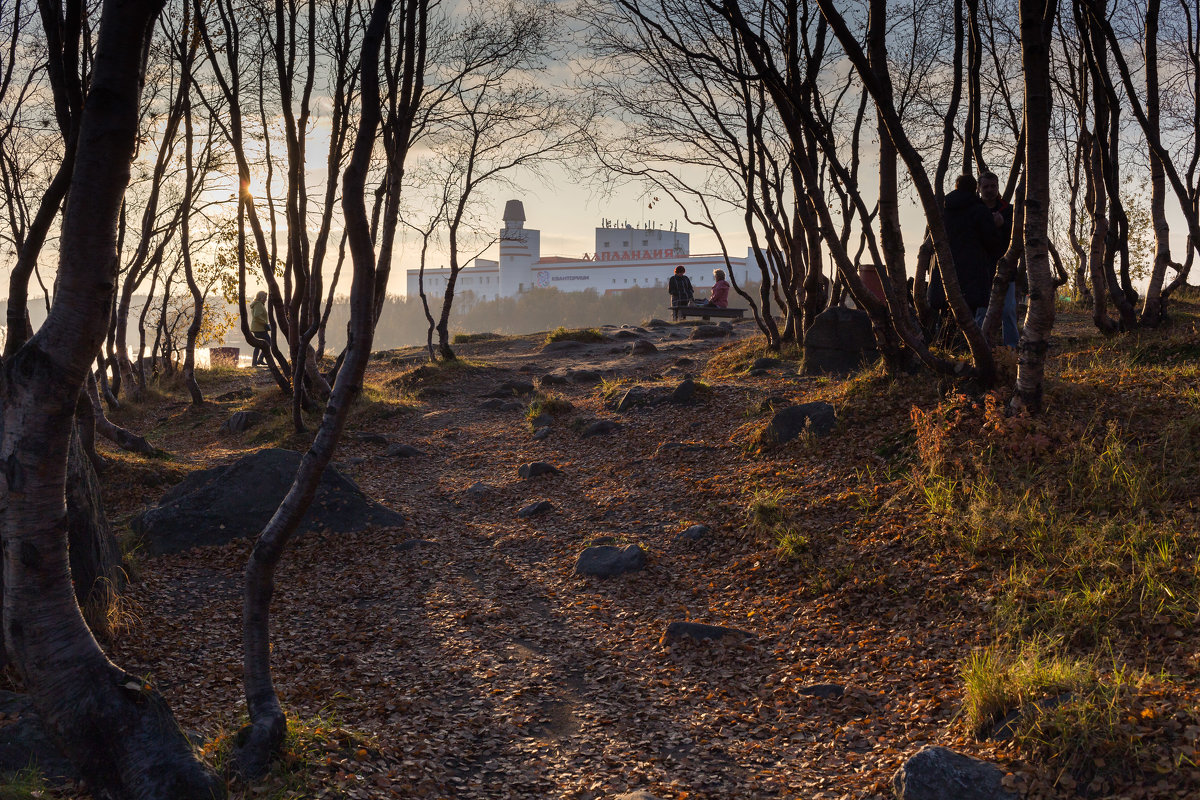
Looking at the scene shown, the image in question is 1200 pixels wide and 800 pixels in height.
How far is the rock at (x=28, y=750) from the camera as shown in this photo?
2.88 m

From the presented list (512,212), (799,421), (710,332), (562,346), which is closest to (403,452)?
(799,421)

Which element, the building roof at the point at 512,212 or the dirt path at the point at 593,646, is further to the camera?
the building roof at the point at 512,212

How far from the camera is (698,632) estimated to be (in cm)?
468

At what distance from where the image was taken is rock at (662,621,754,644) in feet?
15.3

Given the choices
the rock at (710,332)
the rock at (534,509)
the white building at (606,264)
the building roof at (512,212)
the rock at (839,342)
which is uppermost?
the building roof at (512,212)

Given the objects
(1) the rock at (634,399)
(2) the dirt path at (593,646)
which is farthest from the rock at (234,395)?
(2) the dirt path at (593,646)

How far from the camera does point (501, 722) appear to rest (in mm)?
3920

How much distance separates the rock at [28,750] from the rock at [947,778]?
3.04m

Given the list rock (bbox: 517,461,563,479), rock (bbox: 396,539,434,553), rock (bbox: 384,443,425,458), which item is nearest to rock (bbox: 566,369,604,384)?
rock (bbox: 384,443,425,458)

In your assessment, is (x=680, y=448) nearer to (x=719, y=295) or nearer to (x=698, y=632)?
(x=698, y=632)

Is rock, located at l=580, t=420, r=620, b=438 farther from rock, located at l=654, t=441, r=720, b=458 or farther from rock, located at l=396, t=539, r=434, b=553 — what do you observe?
rock, located at l=396, t=539, r=434, b=553

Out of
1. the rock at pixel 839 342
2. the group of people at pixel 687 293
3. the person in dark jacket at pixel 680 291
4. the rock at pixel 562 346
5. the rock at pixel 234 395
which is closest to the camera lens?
the rock at pixel 839 342

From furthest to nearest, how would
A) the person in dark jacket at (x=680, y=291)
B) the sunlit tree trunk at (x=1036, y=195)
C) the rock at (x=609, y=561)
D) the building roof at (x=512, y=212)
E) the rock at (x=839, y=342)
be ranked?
the building roof at (x=512, y=212) → the person in dark jacket at (x=680, y=291) → the rock at (x=839, y=342) → the rock at (x=609, y=561) → the sunlit tree trunk at (x=1036, y=195)

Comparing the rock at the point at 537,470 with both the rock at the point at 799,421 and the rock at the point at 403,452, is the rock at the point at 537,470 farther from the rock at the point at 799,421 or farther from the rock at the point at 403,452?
the rock at the point at 799,421
